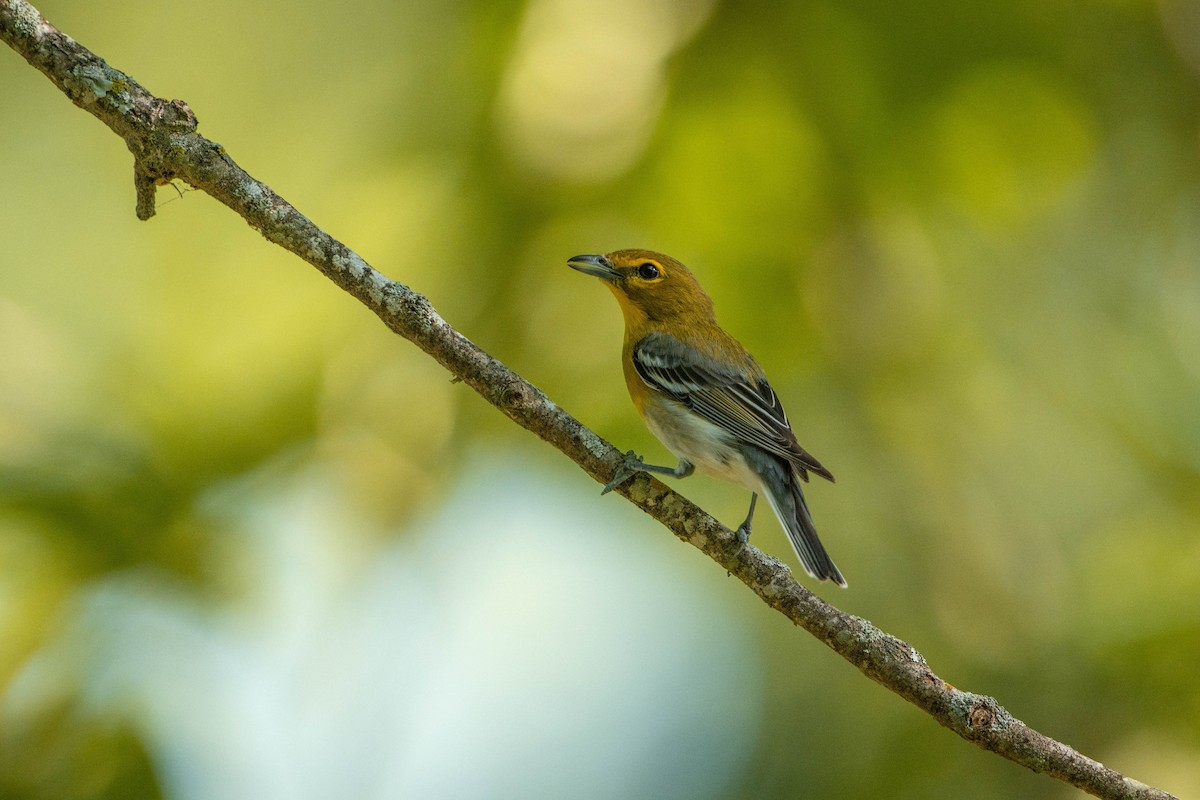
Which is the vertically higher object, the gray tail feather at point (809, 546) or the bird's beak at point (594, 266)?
the bird's beak at point (594, 266)

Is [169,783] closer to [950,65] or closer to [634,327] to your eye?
[634,327]

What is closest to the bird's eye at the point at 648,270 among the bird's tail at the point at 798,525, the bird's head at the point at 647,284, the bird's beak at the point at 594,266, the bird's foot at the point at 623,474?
the bird's head at the point at 647,284

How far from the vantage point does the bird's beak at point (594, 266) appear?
527 centimetres

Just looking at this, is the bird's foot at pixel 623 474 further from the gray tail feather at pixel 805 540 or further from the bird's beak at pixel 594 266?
the bird's beak at pixel 594 266

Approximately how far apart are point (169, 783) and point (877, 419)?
13.7ft

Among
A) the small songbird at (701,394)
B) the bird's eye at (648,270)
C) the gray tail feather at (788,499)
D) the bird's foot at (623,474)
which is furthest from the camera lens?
the bird's eye at (648,270)

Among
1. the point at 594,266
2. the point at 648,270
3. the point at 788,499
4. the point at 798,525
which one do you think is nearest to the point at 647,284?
the point at 648,270

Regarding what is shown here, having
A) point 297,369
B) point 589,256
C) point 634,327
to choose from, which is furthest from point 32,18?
point 634,327

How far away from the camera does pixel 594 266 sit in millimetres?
5352

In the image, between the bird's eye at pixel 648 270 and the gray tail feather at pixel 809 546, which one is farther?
the bird's eye at pixel 648 270

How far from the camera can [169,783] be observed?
426 cm

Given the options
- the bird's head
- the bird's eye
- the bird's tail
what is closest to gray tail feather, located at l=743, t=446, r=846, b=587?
the bird's tail

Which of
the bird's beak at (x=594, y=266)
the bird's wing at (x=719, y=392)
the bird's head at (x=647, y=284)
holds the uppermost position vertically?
the bird's head at (x=647, y=284)

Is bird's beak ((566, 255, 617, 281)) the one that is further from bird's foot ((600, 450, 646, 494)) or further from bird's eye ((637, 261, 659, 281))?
bird's foot ((600, 450, 646, 494))
